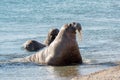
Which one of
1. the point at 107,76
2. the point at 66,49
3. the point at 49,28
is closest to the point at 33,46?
the point at 66,49

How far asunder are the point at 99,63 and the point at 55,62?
1.02m

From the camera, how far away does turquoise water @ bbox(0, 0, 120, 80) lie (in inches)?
497

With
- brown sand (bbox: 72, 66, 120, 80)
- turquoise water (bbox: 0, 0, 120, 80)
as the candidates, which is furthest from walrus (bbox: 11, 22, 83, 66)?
brown sand (bbox: 72, 66, 120, 80)

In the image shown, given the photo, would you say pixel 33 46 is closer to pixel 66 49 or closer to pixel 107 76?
pixel 66 49

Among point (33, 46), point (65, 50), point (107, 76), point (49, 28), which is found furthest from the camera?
point (49, 28)

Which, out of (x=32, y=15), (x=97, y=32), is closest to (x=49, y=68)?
(x=97, y=32)

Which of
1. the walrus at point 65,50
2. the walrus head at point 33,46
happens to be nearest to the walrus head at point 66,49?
the walrus at point 65,50

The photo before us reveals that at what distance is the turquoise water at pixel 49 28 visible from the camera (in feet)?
41.4

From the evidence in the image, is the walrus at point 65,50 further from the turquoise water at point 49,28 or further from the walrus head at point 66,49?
the turquoise water at point 49,28

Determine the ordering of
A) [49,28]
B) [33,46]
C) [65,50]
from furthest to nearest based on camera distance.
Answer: [49,28], [33,46], [65,50]

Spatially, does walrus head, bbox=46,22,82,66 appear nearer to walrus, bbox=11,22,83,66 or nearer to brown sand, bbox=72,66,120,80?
walrus, bbox=11,22,83,66

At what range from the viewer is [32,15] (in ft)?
88.5

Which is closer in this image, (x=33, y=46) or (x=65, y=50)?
(x=65, y=50)

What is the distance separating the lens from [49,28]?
21.3 m
